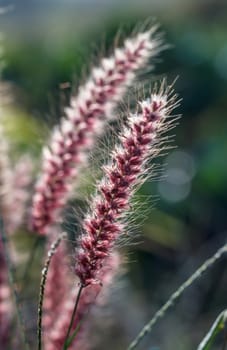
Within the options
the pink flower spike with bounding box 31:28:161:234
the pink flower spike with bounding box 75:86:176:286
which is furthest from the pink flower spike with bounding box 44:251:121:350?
the pink flower spike with bounding box 75:86:176:286

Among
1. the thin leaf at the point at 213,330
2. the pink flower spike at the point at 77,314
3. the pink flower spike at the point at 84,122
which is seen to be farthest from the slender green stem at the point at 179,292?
the pink flower spike at the point at 84,122

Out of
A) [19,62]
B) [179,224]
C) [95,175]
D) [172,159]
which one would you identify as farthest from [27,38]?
A: [95,175]

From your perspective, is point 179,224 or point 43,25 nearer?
point 179,224

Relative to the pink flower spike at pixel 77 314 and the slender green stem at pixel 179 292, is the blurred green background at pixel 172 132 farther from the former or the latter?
the slender green stem at pixel 179 292

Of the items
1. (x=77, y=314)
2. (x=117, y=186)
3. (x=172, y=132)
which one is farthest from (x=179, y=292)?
(x=172, y=132)

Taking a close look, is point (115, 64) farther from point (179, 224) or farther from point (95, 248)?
point (179, 224)

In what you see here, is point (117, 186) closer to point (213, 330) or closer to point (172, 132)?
point (213, 330)

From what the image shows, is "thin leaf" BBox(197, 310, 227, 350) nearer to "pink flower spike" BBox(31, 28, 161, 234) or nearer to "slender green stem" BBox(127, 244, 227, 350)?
"slender green stem" BBox(127, 244, 227, 350)
